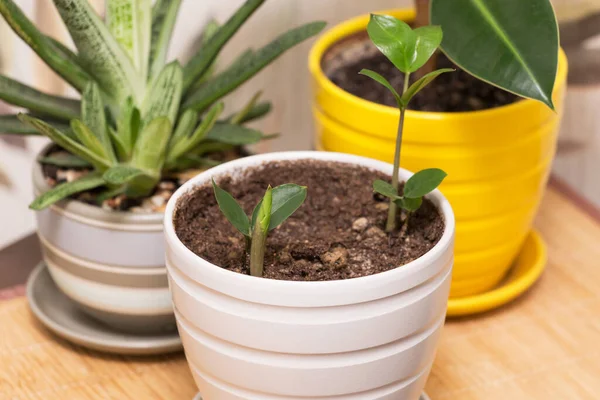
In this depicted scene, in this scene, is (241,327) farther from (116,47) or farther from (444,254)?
(116,47)

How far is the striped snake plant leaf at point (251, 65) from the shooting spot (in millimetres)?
676

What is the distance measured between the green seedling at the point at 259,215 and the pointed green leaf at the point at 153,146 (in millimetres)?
130

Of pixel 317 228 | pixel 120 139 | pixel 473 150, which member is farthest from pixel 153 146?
pixel 473 150

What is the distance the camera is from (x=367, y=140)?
0.68 meters

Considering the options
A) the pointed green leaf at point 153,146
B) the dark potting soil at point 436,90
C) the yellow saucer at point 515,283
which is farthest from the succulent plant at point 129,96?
the yellow saucer at point 515,283

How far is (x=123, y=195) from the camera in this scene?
680 mm

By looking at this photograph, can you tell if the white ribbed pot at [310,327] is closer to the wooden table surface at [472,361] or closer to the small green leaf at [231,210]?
the small green leaf at [231,210]

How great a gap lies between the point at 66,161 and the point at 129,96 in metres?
0.09

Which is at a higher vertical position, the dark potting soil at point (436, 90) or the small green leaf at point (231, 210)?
the small green leaf at point (231, 210)

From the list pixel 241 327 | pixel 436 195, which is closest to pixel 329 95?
pixel 436 195

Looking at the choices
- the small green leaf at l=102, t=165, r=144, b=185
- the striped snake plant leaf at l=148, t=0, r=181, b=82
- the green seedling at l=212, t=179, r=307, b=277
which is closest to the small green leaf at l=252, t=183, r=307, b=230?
the green seedling at l=212, t=179, r=307, b=277

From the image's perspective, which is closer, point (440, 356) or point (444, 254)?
point (444, 254)

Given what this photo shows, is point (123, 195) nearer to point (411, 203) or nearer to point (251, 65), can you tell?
point (251, 65)

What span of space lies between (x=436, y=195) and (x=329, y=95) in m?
A: 0.17
